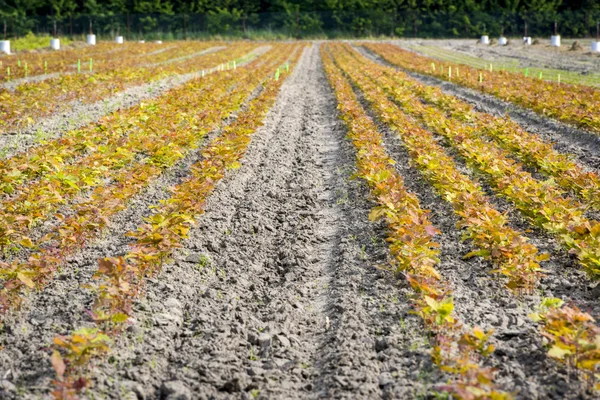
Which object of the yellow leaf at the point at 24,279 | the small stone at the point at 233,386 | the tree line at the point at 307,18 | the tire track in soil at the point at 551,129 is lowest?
the small stone at the point at 233,386

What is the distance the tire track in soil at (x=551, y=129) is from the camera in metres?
9.13

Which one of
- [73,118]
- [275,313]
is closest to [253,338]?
[275,313]

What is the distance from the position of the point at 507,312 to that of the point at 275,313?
1.56 metres

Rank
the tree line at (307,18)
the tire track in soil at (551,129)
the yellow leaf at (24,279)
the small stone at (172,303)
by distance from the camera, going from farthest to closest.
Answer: the tree line at (307,18) → the tire track in soil at (551,129) → the small stone at (172,303) → the yellow leaf at (24,279)

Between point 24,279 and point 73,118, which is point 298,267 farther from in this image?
point 73,118

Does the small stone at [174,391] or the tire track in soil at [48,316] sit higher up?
the tire track in soil at [48,316]

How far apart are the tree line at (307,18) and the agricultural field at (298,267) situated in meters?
48.2

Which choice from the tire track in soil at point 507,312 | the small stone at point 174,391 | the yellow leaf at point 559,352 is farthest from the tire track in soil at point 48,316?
the yellow leaf at point 559,352

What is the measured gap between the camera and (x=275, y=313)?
14.7ft

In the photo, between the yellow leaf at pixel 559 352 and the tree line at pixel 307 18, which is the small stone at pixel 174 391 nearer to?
the yellow leaf at pixel 559 352

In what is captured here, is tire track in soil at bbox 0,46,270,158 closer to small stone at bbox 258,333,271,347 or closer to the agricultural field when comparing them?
the agricultural field

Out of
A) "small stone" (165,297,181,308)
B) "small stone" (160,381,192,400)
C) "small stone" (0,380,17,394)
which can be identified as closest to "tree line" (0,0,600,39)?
"small stone" (165,297,181,308)

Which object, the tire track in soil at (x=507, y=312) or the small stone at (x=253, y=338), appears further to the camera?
the small stone at (x=253, y=338)

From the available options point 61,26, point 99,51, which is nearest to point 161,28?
point 61,26
